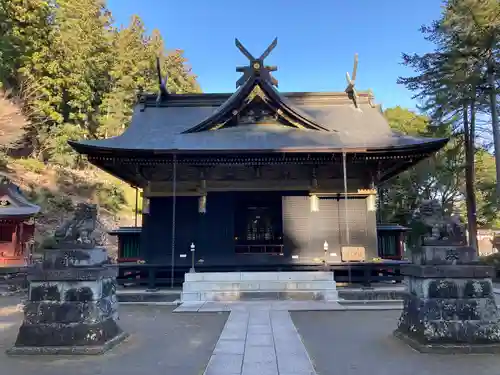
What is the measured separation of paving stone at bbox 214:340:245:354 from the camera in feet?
18.8

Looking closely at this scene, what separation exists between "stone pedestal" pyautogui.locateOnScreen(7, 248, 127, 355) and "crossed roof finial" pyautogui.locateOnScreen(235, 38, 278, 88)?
10534 mm

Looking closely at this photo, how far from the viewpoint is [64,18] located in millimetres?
43938

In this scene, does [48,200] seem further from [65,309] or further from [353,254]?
[65,309]

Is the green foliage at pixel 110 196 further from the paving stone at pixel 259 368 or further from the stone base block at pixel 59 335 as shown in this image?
the paving stone at pixel 259 368

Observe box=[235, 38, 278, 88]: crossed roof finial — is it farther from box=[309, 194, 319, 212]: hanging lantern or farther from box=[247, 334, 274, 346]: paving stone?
box=[247, 334, 274, 346]: paving stone

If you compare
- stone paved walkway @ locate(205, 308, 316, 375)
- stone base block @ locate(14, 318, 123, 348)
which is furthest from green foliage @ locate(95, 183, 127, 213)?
stone base block @ locate(14, 318, 123, 348)

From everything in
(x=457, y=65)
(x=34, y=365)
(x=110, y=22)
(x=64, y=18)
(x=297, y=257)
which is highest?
(x=110, y=22)

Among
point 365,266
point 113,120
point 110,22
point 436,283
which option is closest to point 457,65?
point 365,266

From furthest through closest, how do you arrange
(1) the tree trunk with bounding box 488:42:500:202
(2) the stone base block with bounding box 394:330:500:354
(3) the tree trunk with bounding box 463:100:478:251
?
1. (3) the tree trunk with bounding box 463:100:478:251
2. (1) the tree trunk with bounding box 488:42:500:202
3. (2) the stone base block with bounding box 394:330:500:354

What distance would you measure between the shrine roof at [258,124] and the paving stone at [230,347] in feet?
24.4

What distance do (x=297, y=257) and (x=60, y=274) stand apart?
980 cm

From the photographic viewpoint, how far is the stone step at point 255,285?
39.4 feet

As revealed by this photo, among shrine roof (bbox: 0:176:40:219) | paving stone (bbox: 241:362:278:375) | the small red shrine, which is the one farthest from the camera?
the small red shrine

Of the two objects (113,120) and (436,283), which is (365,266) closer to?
(436,283)
